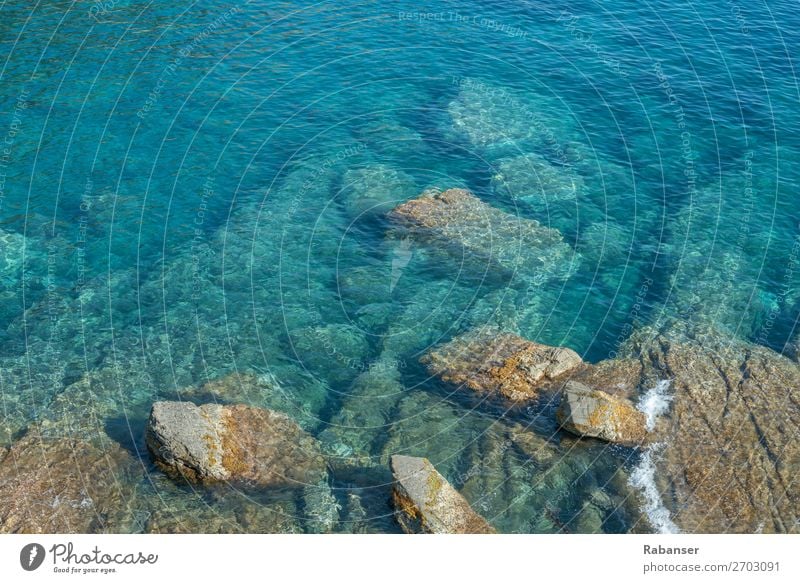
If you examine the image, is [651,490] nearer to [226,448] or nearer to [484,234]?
[226,448]

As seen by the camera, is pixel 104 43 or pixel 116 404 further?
pixel 104 43

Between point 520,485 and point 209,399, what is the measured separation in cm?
1460

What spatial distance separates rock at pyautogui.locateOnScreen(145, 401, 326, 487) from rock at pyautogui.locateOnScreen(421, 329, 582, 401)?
25.6 feet

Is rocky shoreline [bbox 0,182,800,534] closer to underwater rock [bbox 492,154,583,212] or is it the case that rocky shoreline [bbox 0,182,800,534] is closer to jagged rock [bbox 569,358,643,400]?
jagged rock [bbox 569,358,643,400]

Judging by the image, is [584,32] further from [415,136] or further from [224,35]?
[224,35]

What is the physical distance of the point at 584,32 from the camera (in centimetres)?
6544

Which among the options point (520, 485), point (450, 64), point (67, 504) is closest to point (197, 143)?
point (450, 64)

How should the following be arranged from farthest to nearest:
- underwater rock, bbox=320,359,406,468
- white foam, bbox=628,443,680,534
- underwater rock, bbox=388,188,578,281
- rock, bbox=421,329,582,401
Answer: underwater rock, bbox=388,188,578,281
rock, bbox=421,329,582,401
underwater rock, bbox=320,359,406,468
white foam, bbox=628,443,680,534

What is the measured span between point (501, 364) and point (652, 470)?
8.23m

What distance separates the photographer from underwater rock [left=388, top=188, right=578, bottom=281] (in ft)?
145

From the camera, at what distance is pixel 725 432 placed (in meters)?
33.5

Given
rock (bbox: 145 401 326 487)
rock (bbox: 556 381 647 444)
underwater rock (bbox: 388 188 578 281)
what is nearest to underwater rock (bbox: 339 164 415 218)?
underwater rock (bbox: 388 188 578 281)

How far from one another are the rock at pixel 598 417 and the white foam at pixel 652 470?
772 millimetres

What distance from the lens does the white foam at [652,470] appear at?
2986 centimetres
